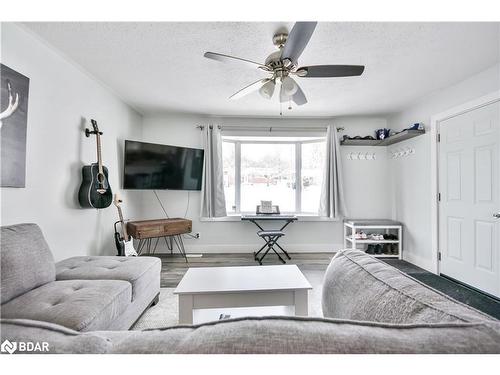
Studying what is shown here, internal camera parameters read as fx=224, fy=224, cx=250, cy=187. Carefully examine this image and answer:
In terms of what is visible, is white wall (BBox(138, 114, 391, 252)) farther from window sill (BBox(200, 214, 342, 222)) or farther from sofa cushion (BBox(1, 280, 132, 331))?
sofa cushion (BBox(1, 280, 132, 331))

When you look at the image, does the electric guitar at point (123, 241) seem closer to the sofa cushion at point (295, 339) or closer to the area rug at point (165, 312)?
the area rug at point (165, 312)

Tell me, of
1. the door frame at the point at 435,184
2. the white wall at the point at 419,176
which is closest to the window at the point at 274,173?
the white wall at the point at 419,176

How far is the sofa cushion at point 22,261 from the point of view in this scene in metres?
1.21

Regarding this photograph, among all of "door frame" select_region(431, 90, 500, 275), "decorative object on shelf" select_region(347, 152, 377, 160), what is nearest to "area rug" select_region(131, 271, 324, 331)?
"door frame" select_region(431, 90, 500, 275)

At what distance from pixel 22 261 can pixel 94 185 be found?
1.22 m

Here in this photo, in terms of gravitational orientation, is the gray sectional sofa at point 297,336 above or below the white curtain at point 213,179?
below

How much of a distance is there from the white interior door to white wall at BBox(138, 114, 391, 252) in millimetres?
1134

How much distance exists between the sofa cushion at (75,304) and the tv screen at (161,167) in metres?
1.96

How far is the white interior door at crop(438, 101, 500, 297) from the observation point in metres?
2.26

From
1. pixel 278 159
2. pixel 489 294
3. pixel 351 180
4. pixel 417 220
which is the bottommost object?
pixel 489 294
